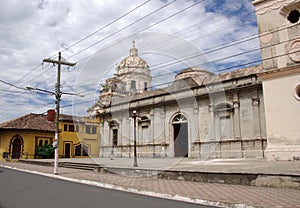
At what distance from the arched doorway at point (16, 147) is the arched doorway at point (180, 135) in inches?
798

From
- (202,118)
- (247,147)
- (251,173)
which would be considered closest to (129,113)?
(202,118)

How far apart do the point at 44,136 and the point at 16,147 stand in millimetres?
3576

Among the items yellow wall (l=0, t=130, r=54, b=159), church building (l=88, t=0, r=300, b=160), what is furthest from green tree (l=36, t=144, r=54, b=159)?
church building (l=88, t=0, r=300, b=160)

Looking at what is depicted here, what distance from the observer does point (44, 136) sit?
118 feet

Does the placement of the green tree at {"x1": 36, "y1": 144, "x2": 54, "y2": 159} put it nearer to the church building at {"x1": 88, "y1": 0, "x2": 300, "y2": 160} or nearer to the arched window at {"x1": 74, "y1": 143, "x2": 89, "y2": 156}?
the arched window at {"x1": 74, "y1": 143, "x2": 89, "y2": 156}

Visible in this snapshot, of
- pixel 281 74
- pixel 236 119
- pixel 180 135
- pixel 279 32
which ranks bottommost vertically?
pixel 180 135

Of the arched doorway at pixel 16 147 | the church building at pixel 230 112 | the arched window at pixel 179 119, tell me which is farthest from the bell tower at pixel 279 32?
the arched doorway at pixel 16 147

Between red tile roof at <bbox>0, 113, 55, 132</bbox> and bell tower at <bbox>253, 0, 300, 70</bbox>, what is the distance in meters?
28.6

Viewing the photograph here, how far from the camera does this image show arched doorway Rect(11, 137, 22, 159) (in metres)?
33.6

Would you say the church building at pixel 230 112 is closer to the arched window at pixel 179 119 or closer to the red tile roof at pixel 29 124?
the arched window at pixel 179 119

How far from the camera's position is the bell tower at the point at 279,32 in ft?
52.0

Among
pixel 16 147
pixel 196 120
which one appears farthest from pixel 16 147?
pixel 196 120

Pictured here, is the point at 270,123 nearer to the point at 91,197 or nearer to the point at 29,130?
the point at 91,197

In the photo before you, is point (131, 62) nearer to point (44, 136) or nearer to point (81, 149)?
point (81, 149)
